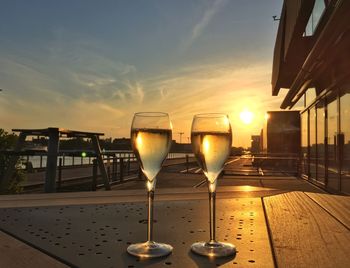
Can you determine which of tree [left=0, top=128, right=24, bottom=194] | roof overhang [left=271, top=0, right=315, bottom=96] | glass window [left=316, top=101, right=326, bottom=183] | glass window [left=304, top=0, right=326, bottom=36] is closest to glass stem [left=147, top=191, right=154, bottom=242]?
tree [left=0, top=128, right=24, bottom=194]

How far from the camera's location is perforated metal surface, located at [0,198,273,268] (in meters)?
1.01

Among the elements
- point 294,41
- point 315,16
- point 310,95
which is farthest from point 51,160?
Answer: point 310,95

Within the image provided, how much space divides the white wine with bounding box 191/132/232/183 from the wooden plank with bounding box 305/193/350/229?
0.62 meters

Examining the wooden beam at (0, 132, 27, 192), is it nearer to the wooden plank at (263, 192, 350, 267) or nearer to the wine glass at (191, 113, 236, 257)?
the wooden plank at (263, 192, 350, 267)

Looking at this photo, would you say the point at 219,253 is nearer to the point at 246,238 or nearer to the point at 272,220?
the point at 246,238

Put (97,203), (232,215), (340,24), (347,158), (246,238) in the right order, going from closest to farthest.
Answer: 1. (246,238)
2. (232,215)
3. (97,203)
4. (340,24)
5. (347,158)

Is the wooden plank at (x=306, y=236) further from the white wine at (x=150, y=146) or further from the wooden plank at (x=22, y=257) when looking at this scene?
the wooden plank at (x=22, y=257)

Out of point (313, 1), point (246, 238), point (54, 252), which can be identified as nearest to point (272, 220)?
point (246, 238)

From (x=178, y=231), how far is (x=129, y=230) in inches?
6.9

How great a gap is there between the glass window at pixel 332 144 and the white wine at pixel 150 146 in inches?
382

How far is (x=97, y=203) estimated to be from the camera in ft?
6.83

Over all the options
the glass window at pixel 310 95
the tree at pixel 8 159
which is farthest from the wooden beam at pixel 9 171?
the glass window at pixel 310 95

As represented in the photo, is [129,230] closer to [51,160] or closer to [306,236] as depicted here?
[306,236]

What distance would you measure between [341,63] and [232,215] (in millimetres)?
8691
